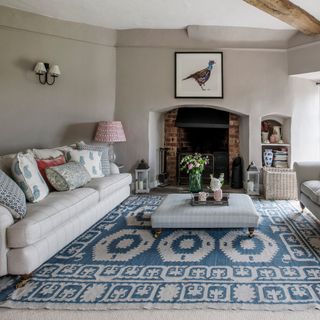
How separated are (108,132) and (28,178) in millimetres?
2201

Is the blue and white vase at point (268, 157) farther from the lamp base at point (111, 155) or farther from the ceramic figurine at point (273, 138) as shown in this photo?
the lamp base at point (111, 155)

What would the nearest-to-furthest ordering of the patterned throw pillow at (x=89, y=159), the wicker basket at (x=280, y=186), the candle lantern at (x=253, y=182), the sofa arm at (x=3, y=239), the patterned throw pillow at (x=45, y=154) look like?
the sofa arm at (x=3, y=239), the patterned throw pillow at (x=45, y=154), the patterned throw pillow at (x=89, y=159), the wicker basket at (x=280, y=186), the candle lantern at (x=253, y=182)

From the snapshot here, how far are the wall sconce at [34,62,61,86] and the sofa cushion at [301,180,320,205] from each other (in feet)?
12.0

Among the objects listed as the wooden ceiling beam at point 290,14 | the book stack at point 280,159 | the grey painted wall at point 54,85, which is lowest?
the book stack at point 280,159

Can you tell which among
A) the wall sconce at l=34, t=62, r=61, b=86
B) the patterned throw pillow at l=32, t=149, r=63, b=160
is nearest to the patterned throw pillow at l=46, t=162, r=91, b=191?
the patterned throw pillow at l=32, t=149, r=63, b=160

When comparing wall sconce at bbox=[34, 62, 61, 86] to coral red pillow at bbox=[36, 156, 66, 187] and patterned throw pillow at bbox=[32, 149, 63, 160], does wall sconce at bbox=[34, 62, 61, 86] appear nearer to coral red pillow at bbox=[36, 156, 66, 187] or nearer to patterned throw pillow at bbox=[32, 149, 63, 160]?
patterned throw pillow at bbox=[32, 149, 63, 160]

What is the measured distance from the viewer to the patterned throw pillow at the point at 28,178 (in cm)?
285

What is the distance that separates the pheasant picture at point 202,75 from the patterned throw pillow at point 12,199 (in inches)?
148

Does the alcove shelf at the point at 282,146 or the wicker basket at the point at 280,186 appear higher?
the alcove shelf at the point at 282,146

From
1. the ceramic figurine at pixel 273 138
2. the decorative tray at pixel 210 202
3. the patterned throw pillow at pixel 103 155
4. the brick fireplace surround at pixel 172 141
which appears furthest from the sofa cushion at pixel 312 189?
the brick fireplace surround at pixel 172 141

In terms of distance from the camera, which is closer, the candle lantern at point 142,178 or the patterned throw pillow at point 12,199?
the patterned throw pillow at point 12,199

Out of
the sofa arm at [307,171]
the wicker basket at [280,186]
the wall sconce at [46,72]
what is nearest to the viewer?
the sofa arm at [307,171]

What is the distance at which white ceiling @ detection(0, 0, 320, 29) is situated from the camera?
418 cm

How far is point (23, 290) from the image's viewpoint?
220cm
